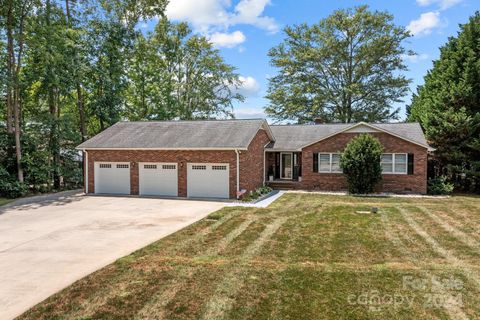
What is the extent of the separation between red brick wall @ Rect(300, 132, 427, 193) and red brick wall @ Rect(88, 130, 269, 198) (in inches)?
116

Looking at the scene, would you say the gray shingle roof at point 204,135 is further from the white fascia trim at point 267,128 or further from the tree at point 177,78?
the tree at point 177,78

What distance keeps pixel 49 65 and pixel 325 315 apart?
20941mm

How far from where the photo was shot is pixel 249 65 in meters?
29.4

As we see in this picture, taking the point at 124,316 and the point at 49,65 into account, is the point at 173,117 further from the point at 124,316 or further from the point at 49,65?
the point at 124,316

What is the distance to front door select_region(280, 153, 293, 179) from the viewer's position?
2216 centimetres

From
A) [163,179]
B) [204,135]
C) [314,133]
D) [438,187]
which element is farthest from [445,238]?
[314,133]

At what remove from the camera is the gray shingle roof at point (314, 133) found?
1925cm

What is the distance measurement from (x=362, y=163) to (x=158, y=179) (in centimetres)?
1103

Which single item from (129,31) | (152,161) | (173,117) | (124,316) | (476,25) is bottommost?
(124,316)

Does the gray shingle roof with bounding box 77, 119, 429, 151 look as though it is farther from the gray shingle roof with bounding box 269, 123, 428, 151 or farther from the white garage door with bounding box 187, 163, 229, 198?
the white garage door with bounding box 187, 163, 229, 198

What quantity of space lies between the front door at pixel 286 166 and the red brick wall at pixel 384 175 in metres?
2.15

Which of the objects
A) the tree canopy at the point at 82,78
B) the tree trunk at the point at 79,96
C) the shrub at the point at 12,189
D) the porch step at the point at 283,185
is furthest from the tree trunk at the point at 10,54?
the porch step at the point at 283,185

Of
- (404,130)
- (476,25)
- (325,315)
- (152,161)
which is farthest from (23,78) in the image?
(476,25)

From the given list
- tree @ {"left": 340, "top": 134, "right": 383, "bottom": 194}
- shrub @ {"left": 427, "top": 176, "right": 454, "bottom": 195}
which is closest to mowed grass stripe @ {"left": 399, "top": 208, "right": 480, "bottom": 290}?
tree @ {"left": 340, "top": 134, "right": 383, "bottom": 194}
